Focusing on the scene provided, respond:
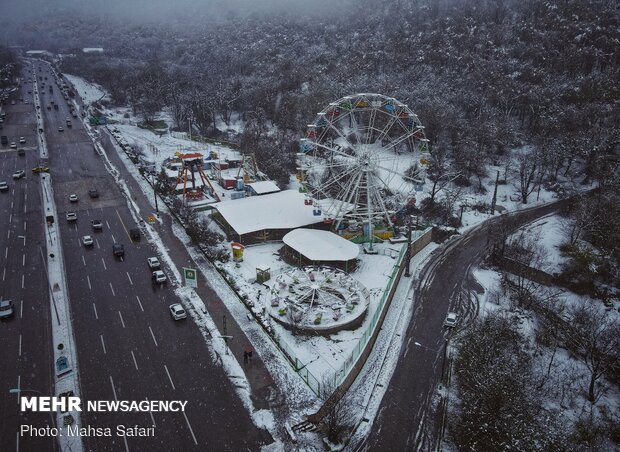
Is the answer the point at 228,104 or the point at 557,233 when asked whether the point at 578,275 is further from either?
the point at 228,104

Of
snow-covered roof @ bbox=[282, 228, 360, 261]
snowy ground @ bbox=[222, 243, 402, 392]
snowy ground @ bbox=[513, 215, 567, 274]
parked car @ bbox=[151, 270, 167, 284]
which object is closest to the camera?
snowy ground @ bbox=[222, 243, 402, 392]

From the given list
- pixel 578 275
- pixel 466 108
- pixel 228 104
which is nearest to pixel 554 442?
pixel 578 275

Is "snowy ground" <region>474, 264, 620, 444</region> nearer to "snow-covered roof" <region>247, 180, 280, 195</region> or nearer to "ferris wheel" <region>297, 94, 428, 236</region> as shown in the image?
"ferris wheel" <region>297, 94, 428, 236</region>

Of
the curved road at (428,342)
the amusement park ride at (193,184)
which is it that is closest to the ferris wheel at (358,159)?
the curved road at (428,342)

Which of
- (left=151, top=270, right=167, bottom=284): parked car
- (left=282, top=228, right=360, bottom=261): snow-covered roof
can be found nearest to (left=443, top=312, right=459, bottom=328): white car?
(left=282, top=228, right=360, bottom=261): snow-covered roof

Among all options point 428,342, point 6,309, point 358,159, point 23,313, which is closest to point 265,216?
point 358,159

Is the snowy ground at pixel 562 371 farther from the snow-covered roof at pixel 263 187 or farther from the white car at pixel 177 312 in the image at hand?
the snow-covered roof at pixel 263 187
